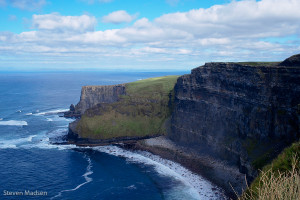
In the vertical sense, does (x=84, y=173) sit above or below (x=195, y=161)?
below

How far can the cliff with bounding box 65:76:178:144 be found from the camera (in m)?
90.9

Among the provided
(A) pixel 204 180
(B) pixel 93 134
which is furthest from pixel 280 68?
(B) pixel 93 134

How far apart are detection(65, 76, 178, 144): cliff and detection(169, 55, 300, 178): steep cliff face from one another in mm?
10705

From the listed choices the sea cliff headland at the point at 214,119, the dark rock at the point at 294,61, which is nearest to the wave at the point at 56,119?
the sea cliff headland at the point at 214,119

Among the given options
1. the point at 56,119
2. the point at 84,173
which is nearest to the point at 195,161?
the point at 84,173

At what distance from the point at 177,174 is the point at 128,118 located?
127 feet

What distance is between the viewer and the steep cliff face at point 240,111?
5381 centimetres

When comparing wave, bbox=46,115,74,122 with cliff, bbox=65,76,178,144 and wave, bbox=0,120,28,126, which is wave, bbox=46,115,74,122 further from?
cliff, bbox=65,76,178,144

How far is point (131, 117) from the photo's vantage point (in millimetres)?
97812

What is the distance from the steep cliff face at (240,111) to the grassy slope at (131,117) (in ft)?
34.5

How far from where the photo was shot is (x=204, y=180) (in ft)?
198

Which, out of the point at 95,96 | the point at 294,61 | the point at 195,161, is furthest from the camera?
the point at 95,96

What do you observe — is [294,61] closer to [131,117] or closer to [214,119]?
[214,119]

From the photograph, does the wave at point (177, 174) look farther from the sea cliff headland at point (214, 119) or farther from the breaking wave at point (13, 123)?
the breaking wave at point (13, 123)
